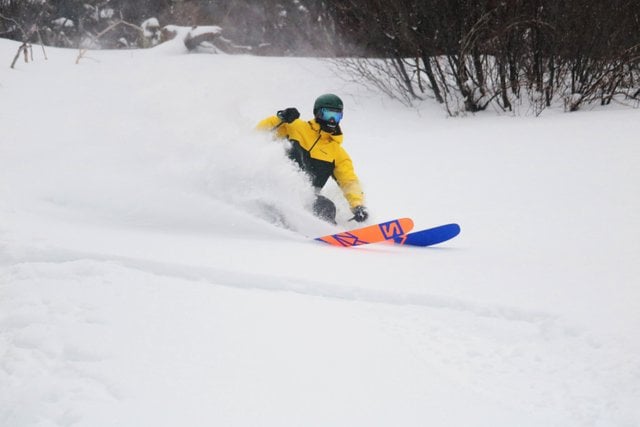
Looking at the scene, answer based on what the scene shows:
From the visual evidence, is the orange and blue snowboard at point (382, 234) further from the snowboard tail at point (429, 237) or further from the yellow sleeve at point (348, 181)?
the yellow sleeve at point (348, 181)

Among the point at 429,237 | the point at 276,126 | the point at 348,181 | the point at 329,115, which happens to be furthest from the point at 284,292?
the point at 276,126

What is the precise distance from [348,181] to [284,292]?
227 centimetres

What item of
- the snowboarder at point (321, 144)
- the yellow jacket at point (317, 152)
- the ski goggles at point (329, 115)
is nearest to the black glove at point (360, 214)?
the snowboarder at point (321, 144)

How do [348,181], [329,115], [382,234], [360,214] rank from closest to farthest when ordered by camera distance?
1. [382,234]
2. [360,214]
3. [329,115]
4. [348,181]

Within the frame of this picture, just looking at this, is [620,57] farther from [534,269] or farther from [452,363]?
[452,363]

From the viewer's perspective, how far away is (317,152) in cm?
555

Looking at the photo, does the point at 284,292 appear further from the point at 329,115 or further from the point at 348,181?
the point at 329,115

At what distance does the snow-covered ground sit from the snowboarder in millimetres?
207

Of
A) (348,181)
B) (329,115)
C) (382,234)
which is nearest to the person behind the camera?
(382,234)

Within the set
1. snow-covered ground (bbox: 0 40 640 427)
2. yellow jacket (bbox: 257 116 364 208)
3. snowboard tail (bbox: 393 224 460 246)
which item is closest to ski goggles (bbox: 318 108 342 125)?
yellow jacket (bbox: 257 116 364 208)

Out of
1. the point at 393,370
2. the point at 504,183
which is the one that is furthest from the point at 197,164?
the point at 504,183

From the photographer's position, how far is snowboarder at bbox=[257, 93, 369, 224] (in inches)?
213

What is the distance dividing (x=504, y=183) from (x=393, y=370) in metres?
5.19

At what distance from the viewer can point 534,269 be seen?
163 inches
